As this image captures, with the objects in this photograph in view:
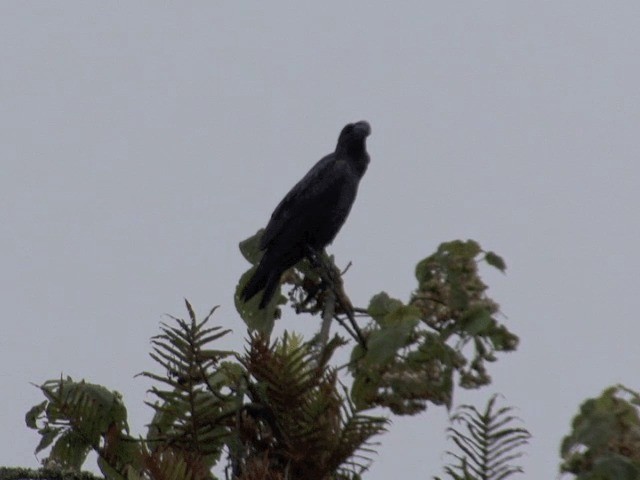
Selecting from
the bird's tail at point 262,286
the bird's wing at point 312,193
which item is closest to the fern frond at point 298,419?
the bird's tail at point 262,286

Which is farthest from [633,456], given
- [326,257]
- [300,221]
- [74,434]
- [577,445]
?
[300,221]

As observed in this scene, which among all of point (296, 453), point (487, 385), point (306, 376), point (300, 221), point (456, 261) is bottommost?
point (296, 453)

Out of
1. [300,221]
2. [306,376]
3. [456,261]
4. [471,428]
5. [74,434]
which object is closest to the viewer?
[471,428]

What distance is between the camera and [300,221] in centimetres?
771

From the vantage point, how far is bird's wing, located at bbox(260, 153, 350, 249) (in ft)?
25.6

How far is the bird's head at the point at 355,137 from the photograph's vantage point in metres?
8.45

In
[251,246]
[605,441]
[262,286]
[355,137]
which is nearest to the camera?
[605,441]

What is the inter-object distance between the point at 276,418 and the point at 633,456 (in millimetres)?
682

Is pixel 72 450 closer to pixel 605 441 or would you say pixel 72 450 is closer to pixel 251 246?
pixel 605 441

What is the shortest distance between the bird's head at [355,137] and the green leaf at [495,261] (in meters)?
5.22

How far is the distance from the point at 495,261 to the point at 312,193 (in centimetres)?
480

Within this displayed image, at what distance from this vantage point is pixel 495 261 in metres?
3.26

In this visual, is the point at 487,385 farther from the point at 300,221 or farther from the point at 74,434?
the point at 300,221

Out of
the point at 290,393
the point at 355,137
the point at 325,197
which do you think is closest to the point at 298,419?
the point at 290,393
